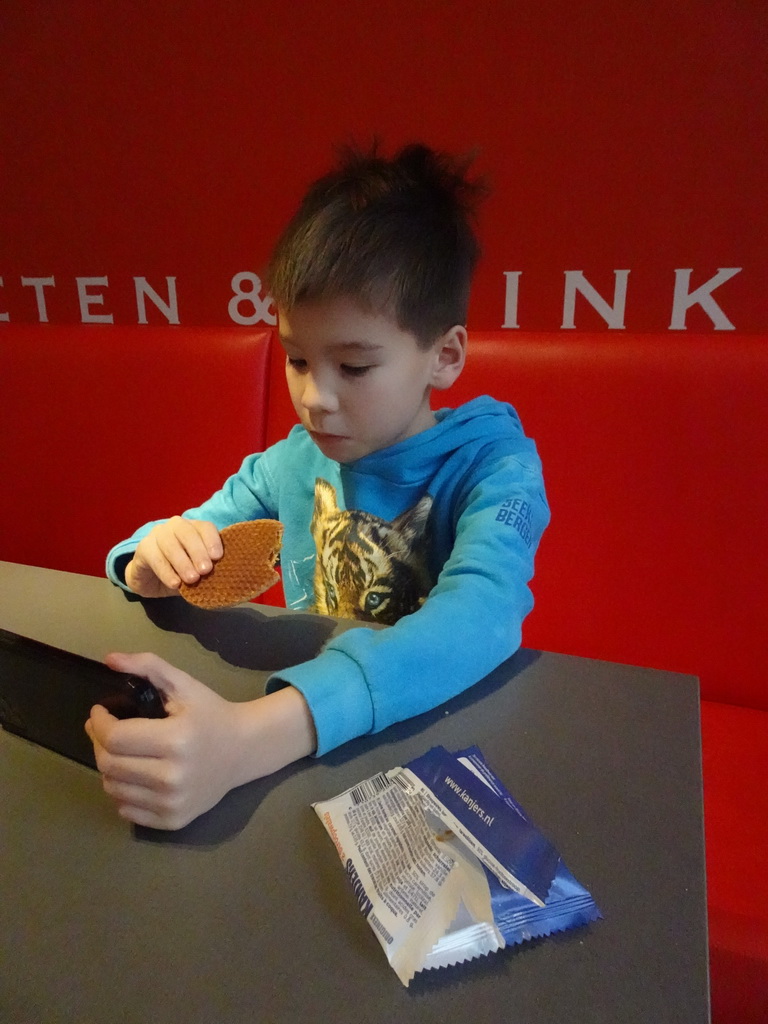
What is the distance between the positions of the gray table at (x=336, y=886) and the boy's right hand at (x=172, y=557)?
5.4 inches

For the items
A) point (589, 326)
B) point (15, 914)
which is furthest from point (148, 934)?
point (589, 326)

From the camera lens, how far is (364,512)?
96cm

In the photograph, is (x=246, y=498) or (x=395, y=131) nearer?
(x=246, y=498)

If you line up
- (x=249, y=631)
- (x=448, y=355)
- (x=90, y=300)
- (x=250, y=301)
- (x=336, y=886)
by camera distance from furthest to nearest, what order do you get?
(x=90, y=300)
(x=250, y=301)
(x=448, y=355)
(x=249, y=631)
(x=336, y=886)

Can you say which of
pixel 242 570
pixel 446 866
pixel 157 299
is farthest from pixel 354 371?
pixel 157 299

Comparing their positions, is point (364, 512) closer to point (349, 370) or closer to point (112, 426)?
point (349, 370)

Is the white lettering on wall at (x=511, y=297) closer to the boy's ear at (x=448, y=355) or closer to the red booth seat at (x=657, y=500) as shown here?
the red booth seat at (x=657, y=500)

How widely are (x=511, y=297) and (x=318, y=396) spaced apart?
0.86 meters

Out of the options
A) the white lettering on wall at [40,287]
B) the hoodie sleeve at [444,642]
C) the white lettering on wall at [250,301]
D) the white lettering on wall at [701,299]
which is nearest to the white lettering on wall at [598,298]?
the white lettering on wall at [701,299]

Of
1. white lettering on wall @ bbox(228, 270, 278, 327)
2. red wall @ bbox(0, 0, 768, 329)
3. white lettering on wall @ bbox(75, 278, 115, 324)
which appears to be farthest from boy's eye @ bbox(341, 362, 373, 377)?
white lettering on wall @ bbox(75, 278, 115, 324)

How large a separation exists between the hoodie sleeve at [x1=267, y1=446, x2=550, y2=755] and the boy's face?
0.16m

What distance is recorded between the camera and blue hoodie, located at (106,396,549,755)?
0.56 meters

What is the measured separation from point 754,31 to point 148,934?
5.10 feet

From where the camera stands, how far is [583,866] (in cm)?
43
